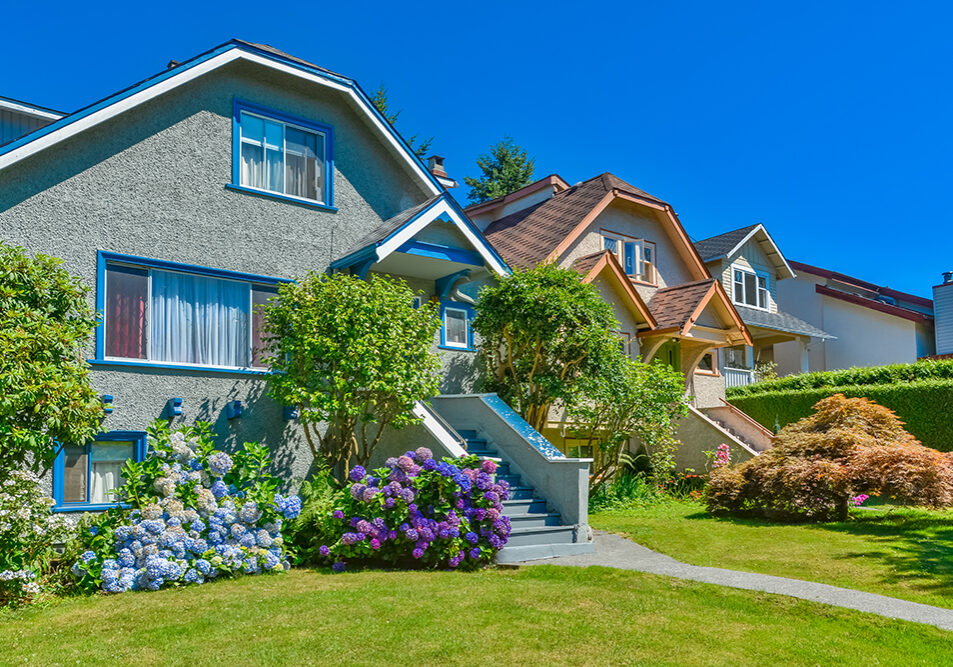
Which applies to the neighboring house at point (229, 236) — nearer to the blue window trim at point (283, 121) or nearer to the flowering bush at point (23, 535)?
the blue window trim at point (283, 121)

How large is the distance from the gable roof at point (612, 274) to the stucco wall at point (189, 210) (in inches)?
256

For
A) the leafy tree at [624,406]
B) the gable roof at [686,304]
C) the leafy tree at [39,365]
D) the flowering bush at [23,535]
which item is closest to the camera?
the flowering bush at [23,535]

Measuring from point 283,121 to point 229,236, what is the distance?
248 centimetres

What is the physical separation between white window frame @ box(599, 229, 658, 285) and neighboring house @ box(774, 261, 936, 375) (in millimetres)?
12916

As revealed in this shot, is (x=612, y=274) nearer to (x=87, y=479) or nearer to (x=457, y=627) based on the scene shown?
(x=87, y=479)

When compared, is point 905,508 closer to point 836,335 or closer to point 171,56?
point 171,56

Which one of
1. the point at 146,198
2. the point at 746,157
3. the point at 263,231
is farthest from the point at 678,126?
the point at 146,198

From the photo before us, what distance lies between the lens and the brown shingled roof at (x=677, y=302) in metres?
21.9

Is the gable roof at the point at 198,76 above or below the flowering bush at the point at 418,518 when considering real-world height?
above

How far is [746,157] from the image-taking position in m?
32.9

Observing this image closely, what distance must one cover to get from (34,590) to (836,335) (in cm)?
3426

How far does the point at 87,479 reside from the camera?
11.9m

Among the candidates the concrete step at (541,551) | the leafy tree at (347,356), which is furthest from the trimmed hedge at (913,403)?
the leafy tree at (347,356)

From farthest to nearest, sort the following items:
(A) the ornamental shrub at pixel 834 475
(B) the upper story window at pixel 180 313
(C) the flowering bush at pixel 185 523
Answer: (A) the ornamental shrub at pixel 834 475
(B) the upper story window at pixel 180 313
(C) the flowering bush at pixel 185 523
